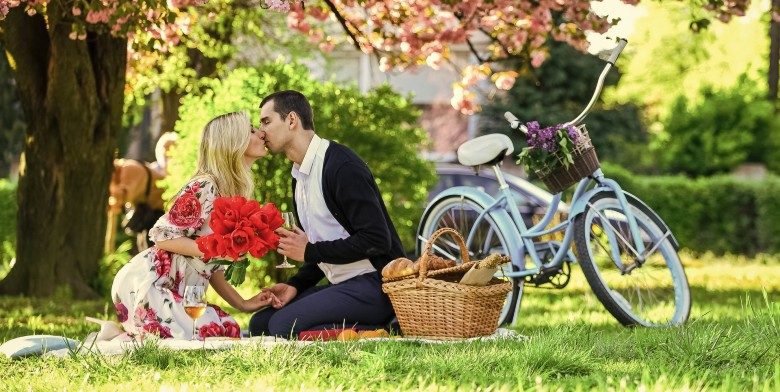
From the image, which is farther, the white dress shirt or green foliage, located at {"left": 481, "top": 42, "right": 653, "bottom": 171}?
green foliage, located at {"left": 481, "top": 42, "right": 653, "bottom": 171}

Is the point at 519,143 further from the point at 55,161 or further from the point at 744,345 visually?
the point at 744,345

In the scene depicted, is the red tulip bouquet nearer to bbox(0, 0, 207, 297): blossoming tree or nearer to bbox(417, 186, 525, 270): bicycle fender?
bbox(417, 186, 525, 270): bicycle fender

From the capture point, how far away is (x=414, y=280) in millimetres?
6809

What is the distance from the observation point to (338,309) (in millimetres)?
7090

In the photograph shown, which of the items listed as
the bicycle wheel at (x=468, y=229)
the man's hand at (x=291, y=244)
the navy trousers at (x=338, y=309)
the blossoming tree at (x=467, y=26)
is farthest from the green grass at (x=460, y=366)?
the blossoming tree at (x=467, y=26)

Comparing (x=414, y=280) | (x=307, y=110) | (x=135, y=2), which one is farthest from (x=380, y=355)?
(x=135, y=2)

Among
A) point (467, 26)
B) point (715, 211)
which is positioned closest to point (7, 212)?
point (467, 26)

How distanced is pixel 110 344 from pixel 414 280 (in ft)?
5.09

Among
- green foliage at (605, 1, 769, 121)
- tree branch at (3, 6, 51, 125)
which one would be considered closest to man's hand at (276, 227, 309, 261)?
tree branch at (3, 6, 51, 125)

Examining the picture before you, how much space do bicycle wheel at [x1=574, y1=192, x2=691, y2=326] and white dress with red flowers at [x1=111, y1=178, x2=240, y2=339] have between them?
6.88 ft

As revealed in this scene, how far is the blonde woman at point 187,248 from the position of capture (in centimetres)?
694

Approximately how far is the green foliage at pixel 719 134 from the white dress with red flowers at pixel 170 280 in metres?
20.3

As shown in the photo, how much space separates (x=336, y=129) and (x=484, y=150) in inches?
134

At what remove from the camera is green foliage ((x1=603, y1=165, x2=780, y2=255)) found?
62.5 ft
